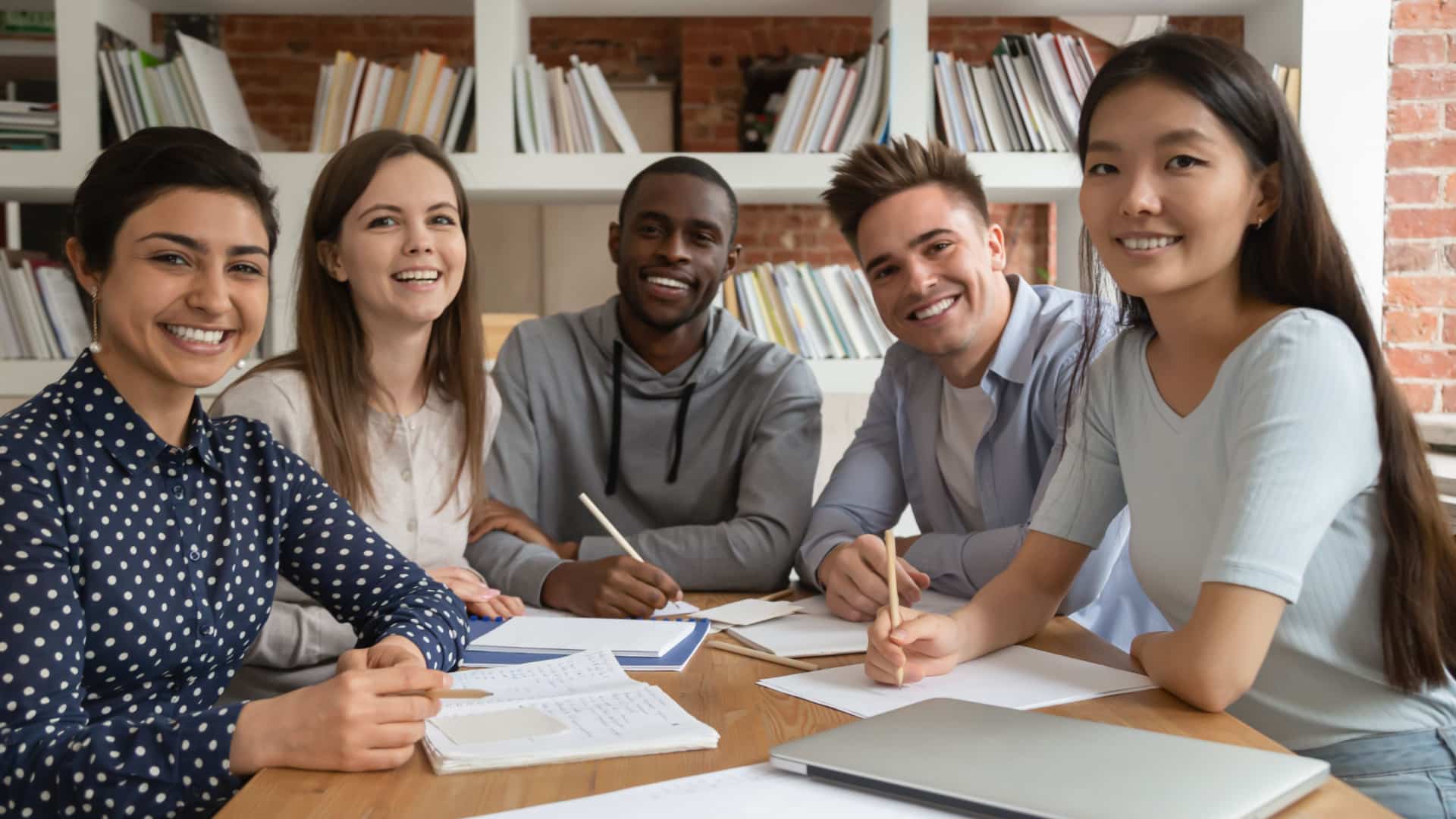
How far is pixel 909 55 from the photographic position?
8.65ft

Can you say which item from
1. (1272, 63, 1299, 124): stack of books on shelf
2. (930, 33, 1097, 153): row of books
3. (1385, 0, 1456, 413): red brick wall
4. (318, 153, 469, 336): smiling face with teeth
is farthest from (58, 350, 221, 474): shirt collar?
(1385, 0, 1456, 413): red brick wall

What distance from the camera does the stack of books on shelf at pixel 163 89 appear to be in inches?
104

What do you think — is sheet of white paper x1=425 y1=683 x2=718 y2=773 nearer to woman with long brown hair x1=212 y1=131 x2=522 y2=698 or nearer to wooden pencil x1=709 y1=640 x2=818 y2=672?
wooden pencil x1=709 y1=640 x2=818 y2=672

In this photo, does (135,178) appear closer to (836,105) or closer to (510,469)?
(510,469)

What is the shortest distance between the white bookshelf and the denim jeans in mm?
1774

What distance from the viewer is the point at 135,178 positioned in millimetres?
1119

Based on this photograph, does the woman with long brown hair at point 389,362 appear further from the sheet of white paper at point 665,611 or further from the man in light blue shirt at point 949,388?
the man in light blue shirt at point 949,388

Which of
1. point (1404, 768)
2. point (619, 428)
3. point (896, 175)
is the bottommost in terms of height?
point (1404, 768)

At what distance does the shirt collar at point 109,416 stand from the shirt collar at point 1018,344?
1164 mm

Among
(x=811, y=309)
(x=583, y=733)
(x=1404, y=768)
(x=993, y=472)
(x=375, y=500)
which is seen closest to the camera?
(x=583, y=733)

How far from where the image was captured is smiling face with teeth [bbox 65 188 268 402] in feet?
3.63

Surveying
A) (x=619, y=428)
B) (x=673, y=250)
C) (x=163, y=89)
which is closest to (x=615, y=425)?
(x=619, y=428)

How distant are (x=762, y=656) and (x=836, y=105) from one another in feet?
6.02

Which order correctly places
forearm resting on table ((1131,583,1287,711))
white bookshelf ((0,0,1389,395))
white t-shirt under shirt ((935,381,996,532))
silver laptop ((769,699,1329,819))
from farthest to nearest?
white bookshelf ((0,0,1389,395)) < white t-shirt under shirt ((935,381,996,532)) < forearm resting on table ((1131,583,1287,711)) < silver laptop ((769,699,1329,819))
